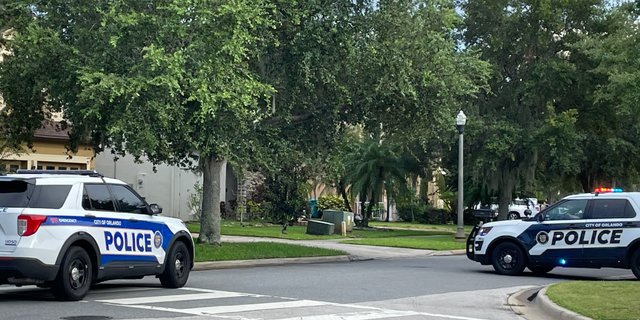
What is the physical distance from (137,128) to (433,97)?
8.85m

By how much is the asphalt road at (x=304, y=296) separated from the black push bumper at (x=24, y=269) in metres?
0.42

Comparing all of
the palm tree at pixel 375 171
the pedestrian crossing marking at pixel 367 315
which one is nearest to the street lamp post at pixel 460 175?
the palm tree at pixel 375 171

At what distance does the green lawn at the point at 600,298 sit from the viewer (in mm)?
11305

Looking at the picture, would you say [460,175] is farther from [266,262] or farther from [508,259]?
[508,259]

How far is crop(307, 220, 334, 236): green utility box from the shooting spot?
115 feet

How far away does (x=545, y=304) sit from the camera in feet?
42.1

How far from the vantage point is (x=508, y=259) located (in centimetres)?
1925

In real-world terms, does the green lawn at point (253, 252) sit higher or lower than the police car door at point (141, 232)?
lower

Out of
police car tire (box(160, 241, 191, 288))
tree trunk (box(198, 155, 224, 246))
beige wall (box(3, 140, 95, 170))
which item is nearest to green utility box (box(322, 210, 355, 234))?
beige wall (box(3, 140, 95, 170))

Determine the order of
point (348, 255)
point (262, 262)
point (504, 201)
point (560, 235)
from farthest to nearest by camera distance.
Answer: point (504, 201) < point (348, 255) < point (262, 262) < point (560, 235)

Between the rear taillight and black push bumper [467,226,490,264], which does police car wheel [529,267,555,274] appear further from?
the rear taillight

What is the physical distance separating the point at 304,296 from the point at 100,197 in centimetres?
360

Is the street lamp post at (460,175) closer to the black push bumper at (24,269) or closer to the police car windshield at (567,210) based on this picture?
the police car windshield at (567,210)

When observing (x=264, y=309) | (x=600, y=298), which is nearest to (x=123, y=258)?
(x=264, y=309)
